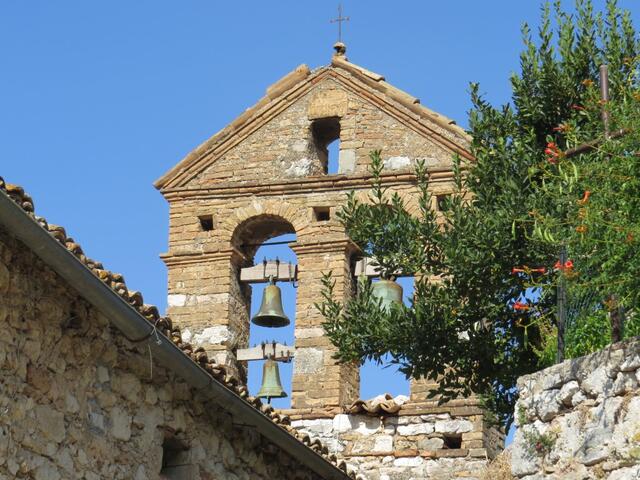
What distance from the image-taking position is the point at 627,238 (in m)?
8.69

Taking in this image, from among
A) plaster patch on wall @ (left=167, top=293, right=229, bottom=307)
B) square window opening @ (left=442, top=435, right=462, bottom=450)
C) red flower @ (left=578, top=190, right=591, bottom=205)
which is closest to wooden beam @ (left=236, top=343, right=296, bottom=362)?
plaster patch on wall @ (left=167, top=293, right=229, bottom=307)

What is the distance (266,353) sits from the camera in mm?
14844

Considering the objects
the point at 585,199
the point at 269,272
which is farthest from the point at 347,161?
the point at 585,199

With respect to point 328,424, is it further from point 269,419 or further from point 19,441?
point 19,441

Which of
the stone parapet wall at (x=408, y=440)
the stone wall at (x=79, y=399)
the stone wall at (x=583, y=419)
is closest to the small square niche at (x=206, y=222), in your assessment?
the stone parapet wall at (x=408, y=440)

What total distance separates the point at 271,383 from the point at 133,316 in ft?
17.6

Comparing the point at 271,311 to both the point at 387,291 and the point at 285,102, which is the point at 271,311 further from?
the point at 285,102

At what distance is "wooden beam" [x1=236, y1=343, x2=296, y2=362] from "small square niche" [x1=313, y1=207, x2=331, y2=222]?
1.28 m

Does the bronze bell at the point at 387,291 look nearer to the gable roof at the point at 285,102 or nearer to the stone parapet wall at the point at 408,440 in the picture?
the stone parapet wall at the point at 408,440

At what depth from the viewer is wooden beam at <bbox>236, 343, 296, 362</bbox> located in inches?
582

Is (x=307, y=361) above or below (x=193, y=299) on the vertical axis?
below

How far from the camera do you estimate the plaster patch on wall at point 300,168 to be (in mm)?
15422

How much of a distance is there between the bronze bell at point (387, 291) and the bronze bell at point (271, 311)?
1.31m

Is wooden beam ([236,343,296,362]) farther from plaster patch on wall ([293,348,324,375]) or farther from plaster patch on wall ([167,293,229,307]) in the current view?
plaster patch on wall ([167,293,229,307])
